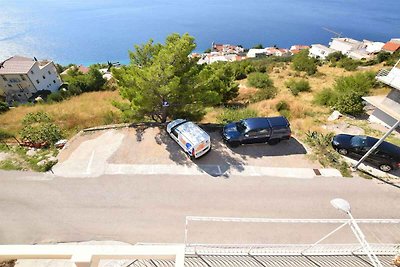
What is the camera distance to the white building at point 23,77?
4728 cm

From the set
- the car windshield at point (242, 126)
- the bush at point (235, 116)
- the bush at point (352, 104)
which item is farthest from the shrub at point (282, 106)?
the car windshield at point (242, 126)

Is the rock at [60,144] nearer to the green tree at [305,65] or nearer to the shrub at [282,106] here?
the shrub at [282,106]

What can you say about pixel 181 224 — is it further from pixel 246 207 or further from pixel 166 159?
pixel 166 159

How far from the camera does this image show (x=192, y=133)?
47.1 ft

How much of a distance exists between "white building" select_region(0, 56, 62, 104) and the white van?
158ft

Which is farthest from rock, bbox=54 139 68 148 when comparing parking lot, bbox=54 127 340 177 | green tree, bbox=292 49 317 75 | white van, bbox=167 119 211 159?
green tree, bbox=292 49 317 75

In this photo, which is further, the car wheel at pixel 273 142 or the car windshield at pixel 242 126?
the car wheel at pixel 273 142

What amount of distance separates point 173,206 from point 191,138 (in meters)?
4.27

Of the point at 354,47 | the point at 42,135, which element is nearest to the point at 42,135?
the point at 42,135

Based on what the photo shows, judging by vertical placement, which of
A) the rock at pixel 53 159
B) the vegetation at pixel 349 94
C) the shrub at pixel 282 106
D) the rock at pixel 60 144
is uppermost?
the rock at pixel 53 159

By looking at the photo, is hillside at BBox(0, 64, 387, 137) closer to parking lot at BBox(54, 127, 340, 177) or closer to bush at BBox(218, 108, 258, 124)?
bush at BBox(218, 108, 258, 124)

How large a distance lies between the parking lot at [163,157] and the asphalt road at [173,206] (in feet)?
2.13

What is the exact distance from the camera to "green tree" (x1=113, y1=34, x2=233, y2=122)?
569 inches

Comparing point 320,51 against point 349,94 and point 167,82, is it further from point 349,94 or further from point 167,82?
point 167,82
